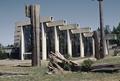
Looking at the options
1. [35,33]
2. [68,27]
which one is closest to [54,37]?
[68,27]

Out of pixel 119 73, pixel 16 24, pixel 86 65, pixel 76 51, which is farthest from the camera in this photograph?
pixel 76 51

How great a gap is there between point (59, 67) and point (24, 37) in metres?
52.5

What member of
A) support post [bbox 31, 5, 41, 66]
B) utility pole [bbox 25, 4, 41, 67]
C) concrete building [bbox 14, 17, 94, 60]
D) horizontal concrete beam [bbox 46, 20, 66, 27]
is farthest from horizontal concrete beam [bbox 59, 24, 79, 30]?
support post [bbox 31, 5, 41, 66]

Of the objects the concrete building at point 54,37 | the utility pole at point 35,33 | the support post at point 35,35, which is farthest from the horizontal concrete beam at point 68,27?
the support post at point 35,35

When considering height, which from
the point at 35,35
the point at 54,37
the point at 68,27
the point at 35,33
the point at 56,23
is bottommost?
the point at 54,37

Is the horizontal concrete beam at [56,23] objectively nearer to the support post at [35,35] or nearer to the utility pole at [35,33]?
the utility pole at [35,33]

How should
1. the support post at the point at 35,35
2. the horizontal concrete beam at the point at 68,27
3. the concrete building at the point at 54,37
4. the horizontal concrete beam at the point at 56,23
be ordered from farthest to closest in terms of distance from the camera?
1. the horizontal concrete beam at the point at 68,27
2. the concrete building at the point at 54,37
3. the horizontal concrete beam at the point at 56,23
4. the support post at the point at 35,35

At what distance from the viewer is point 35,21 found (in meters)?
24.1

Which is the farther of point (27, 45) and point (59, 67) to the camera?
point (27, 45)

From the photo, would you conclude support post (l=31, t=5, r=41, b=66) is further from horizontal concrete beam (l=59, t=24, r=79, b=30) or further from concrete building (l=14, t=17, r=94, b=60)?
horizontal concrete beam (l=59, t=24, r=79, b=30)

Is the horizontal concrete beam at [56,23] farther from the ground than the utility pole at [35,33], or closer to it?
farther from the ground

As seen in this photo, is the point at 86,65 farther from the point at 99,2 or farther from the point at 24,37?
the point at 24,37

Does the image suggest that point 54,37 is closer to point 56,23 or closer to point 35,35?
point 56,23

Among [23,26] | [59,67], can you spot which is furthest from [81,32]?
[59,67]
